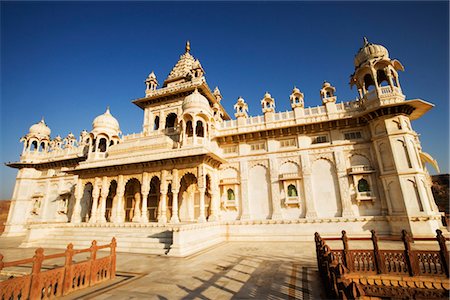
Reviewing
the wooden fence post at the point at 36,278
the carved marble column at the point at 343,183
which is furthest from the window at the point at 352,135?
the wooden fence post at the point at 36,278

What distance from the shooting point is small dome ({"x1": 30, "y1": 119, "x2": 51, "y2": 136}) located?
27458 mm

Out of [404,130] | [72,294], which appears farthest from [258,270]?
[404,130]

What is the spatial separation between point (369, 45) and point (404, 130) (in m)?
6.88

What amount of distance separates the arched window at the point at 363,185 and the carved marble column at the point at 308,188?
3.08 metres

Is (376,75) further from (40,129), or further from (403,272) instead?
(40,129)

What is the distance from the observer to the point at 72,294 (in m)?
5.64

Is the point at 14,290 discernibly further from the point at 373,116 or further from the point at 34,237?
the point at 373,116

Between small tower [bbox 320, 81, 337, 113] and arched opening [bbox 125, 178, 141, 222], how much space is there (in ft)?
54.7

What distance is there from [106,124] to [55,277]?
17776 mm

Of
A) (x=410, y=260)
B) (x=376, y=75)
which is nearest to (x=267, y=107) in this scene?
(x=376, y=75)

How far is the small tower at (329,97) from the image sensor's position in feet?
54.6

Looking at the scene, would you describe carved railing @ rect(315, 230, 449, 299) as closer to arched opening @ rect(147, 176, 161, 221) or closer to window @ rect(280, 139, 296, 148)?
window @ rect(280, 139, 296, 148)

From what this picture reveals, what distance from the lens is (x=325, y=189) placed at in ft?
51.9

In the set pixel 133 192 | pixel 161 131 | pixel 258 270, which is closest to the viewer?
pixel 258 270
